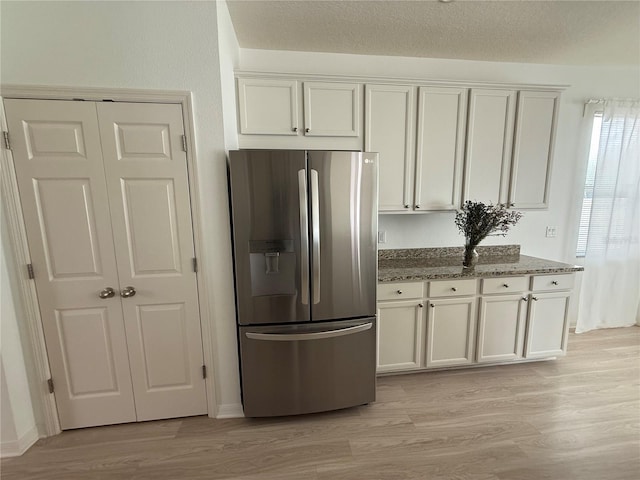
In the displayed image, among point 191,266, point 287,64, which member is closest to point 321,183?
point 191,266

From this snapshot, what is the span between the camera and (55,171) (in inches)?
65.4

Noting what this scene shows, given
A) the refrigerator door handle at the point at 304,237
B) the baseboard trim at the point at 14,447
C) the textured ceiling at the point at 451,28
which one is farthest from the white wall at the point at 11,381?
the textured ceiling at the point at 451,28

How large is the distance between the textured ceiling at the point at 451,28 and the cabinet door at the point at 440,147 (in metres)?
0.43

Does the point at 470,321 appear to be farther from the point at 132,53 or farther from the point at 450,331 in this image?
the point at 132,53

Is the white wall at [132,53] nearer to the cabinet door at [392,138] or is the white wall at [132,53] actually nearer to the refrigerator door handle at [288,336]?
the refrigerator door handle at [288,336]

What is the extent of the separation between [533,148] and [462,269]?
49.7 inches

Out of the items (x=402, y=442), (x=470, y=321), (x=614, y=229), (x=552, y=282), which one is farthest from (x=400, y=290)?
(x=614, y=229)

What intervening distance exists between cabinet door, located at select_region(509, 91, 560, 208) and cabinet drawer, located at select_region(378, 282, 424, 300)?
48.5 inches

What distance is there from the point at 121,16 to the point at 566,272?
A: 3666mm

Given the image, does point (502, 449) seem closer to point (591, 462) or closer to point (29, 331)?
point (591, 462)

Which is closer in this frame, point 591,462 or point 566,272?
point 591,462

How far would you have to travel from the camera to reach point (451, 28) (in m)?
2.16

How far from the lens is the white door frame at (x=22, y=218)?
63.0 inches

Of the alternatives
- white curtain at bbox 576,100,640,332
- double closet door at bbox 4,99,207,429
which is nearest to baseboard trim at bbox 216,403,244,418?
double closet door at bbox 4,99,207,429
